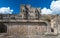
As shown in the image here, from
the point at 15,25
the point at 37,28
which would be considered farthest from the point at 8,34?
the point at 37,28

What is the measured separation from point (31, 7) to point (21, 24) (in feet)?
8.53

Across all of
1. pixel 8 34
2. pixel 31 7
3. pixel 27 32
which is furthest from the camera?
pixel 31 7

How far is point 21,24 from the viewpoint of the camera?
22297mm

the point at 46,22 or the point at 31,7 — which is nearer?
the point at 46,22

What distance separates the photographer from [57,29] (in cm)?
2202

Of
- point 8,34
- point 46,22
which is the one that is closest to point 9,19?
point 8,34

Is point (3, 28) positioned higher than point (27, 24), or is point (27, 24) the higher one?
point (27, 24)

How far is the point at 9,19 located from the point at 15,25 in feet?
2.86

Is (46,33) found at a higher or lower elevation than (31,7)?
lower

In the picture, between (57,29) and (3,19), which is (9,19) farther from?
(57,29)

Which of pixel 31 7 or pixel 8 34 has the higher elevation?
pixel 31 7

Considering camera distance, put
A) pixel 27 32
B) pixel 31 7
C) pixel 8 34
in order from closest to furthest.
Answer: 1. pixel 8 34
2. pixel 27 32
3. pixel 31 7

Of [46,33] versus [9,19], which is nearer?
[46,33]

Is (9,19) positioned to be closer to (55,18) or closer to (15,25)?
(15,25)
